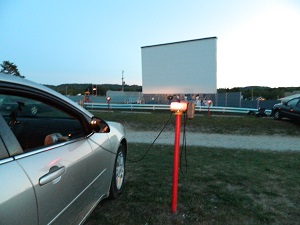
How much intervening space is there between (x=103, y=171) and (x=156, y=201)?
100 cm

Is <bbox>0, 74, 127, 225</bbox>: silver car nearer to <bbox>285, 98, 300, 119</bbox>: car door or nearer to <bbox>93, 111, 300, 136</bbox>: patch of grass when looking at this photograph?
<bbox>93, 111, 300, 136</bbox>: patch of grass

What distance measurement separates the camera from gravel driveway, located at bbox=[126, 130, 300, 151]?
839 centimetres

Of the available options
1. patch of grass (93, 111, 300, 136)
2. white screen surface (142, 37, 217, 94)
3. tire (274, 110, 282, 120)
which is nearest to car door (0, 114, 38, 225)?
patch of grass (93, 111, 300, 136)

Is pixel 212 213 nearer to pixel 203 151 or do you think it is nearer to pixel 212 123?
pixel 203 151

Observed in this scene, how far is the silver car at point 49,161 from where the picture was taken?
1.56 meters

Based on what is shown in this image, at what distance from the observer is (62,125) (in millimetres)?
3387

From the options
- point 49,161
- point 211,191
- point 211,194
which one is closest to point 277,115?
point 211,191

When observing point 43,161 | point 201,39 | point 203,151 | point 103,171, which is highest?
point 201,39

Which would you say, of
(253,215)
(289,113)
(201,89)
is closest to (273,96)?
(201,89)

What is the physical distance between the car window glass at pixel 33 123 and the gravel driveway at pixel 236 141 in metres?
5.75

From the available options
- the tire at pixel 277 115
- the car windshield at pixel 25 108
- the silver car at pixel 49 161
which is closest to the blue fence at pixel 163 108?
the tire at pixel 277 115

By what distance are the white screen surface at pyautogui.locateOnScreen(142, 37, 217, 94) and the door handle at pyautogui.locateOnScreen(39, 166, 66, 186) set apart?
82.6 ft

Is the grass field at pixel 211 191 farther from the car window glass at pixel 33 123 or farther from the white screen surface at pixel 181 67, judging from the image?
the white screen surface at pixel 181 67

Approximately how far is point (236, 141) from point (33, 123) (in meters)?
7.64
